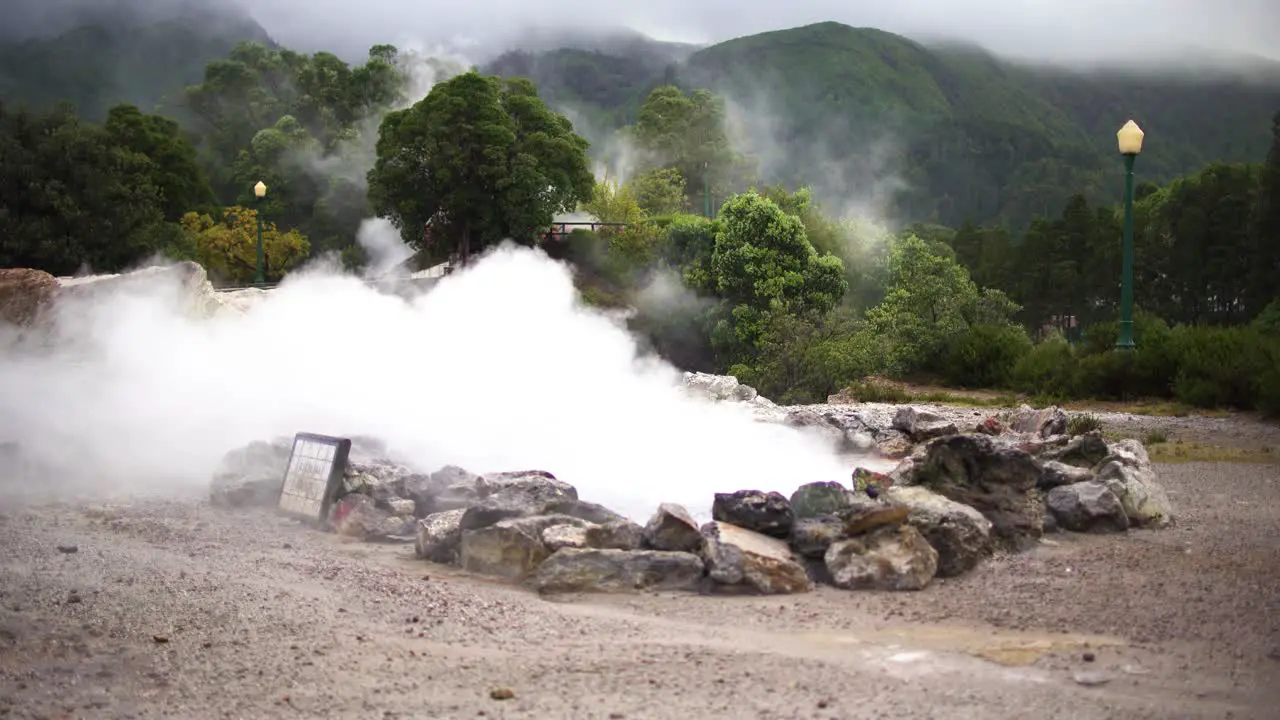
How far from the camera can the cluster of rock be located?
24.5 feet

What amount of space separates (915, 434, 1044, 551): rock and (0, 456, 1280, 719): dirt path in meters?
0.32

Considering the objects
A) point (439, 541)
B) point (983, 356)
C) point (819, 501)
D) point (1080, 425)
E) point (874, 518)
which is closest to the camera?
point (874, 518)

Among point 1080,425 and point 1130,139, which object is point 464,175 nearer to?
point 1130,139

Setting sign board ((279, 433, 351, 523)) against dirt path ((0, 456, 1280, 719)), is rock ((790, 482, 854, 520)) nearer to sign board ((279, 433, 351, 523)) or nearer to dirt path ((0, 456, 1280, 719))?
dirt path ((0, 456, 1280, 719))

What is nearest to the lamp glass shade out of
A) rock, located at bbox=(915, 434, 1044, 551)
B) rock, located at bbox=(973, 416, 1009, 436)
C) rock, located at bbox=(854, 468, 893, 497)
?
rock, located at bbox=(973, 416, 1009, 436)

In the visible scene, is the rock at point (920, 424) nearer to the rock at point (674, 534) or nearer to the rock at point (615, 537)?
the rock at point (674, 534)

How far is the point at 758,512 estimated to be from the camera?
26.8 ft

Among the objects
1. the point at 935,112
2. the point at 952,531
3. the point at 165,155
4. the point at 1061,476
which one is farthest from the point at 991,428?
the point at 935,112

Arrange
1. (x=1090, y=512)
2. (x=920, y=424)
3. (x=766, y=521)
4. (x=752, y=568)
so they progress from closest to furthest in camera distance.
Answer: (x=752, y=568) → (x=766, y=521) → (x=1090, y=512) → (x=920, y=424)

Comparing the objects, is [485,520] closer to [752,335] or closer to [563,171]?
[752,335]

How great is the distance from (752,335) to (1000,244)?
33439mm

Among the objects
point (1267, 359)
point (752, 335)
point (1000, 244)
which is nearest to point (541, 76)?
point (1000, 244)

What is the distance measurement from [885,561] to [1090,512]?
2411mm

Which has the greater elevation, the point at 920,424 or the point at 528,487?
the point at 920,424
